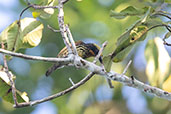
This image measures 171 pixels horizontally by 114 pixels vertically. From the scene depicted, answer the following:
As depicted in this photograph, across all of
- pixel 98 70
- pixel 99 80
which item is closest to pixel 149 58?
pixel 98 70

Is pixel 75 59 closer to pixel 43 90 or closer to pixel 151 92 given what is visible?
pixel 151 92

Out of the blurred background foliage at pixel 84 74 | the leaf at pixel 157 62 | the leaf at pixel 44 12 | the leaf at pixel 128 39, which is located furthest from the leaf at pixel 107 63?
the blurred background foliage at pixel 84 74

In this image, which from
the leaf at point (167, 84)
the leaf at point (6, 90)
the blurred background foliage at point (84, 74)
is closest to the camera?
the leaf at point (6, 90)

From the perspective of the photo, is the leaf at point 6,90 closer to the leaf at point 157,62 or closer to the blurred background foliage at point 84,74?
the leaf at point 157,62

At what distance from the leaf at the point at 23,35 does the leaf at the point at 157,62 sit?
53cm

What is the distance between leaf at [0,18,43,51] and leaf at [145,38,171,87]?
535 millimetres

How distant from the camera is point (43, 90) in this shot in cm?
360

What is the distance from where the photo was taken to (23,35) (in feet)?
3.51

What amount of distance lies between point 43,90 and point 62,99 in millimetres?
254

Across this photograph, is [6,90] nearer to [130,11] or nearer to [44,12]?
[44,12]

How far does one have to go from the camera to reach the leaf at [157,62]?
4.49 feet

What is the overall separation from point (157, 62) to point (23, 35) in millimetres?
635

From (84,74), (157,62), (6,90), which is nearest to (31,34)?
(6,90)

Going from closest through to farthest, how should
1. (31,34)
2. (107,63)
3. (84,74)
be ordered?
(107,63)
(31,34)
(84,74)
